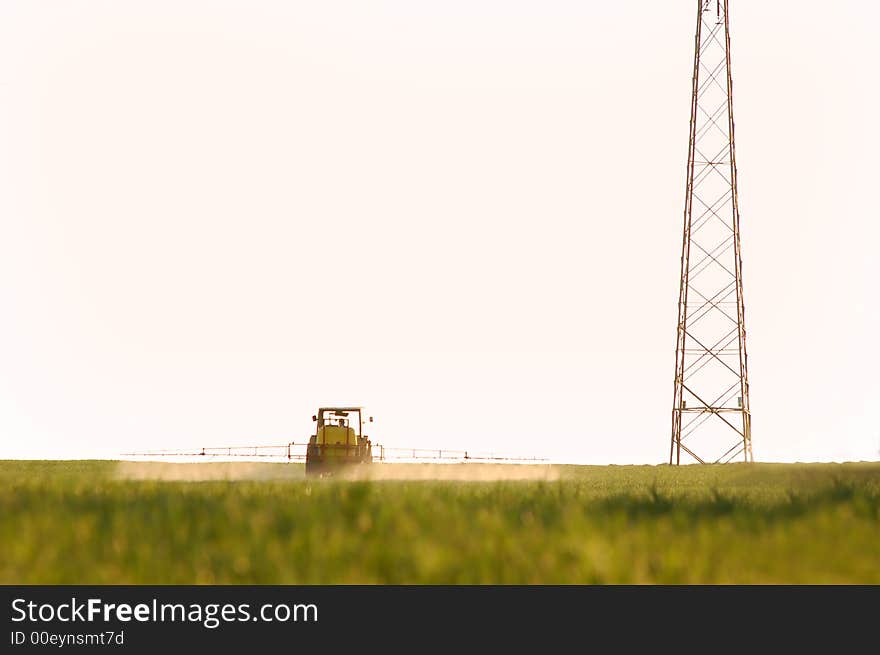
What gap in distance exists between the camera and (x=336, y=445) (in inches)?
1606

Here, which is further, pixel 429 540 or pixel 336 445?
pixel 336 445

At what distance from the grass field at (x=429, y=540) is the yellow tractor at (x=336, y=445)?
27.1m

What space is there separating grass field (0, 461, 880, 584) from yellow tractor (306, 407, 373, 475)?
27077 millimetres

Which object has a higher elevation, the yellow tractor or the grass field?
the yellow tractor

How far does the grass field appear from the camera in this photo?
746cm

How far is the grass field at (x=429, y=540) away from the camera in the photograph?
294 inches

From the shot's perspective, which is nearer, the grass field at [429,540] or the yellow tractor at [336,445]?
the grass field at [429,540]

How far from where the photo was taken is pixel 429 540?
8570 mm

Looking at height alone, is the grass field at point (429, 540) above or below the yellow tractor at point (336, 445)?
below

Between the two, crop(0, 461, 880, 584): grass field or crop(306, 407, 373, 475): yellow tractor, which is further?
crop(306, 407, 373, 475): yellow tractor

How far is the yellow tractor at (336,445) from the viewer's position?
4038 cm

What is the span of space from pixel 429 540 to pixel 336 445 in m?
32.5
